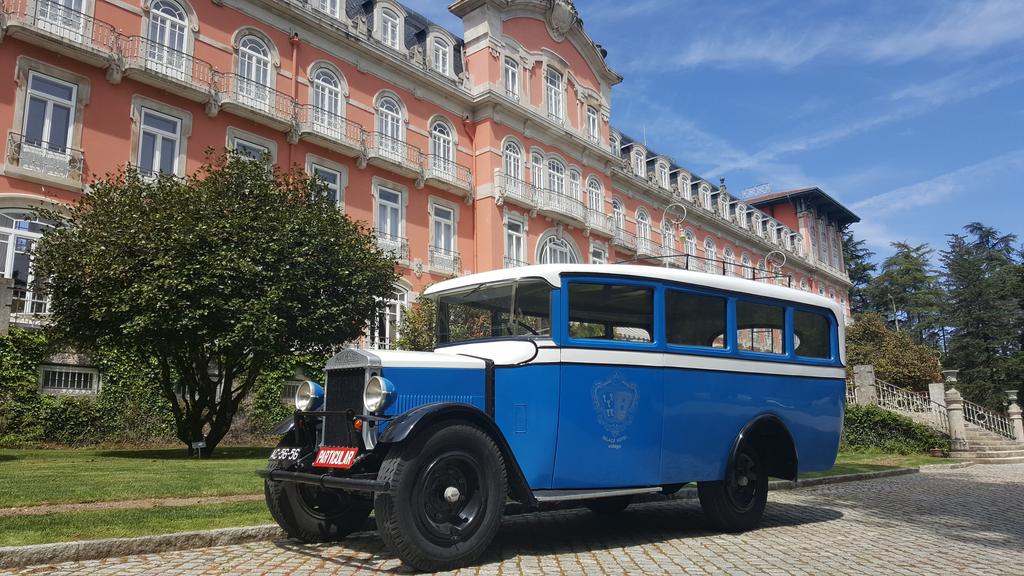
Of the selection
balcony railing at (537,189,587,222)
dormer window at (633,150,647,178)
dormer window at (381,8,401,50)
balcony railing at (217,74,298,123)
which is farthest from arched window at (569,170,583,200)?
balcony railing at (217,74,298,123)

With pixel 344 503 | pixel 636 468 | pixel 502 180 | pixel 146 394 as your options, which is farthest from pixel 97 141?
pixel 636 468

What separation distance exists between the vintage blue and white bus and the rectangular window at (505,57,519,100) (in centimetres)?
2401

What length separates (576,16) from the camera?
112 ft

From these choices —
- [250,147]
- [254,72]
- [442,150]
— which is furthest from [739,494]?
[442,150]

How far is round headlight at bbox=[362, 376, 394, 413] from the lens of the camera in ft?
19.2

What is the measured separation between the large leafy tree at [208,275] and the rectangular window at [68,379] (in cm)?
351

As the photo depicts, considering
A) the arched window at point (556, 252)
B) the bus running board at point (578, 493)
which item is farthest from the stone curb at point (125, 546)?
the arched window at point (556, 252)

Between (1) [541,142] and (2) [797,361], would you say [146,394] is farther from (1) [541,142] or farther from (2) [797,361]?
(1) [541,142]

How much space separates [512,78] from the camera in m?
31.3

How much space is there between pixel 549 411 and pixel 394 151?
21769 millimetres

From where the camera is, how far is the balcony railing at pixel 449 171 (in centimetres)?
2809

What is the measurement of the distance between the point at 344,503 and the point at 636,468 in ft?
9.07

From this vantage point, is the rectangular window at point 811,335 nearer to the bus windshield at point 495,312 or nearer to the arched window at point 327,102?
the bus windshield at point 495,312

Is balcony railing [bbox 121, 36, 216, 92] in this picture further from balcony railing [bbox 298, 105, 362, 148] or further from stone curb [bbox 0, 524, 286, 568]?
stone curb [bbox 0, 524, 286, 568]
